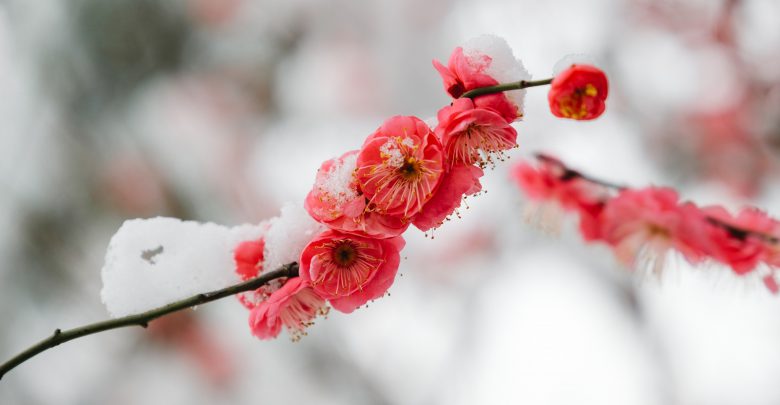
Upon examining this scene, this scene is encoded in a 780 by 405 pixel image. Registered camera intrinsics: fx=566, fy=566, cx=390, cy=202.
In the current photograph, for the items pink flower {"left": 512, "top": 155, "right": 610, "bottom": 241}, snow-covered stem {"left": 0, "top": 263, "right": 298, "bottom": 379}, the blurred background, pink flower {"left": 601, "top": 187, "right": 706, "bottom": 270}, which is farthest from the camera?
the blurred background

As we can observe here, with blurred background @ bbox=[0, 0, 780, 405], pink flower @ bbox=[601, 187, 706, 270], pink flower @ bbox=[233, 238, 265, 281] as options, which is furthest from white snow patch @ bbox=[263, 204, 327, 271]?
blurred background @ bbox=[0, 0, 780, 405]

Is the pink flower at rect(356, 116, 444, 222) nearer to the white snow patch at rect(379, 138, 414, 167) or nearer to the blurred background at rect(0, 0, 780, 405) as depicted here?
the white snow patch at rect(379, 138, 414, 167)

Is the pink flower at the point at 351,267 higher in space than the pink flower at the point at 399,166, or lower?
lower

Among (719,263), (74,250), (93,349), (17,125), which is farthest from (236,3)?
(719,263)

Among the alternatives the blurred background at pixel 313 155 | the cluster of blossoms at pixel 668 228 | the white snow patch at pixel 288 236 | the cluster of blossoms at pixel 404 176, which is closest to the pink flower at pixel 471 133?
the cluster of blossoms at pixel 404 176

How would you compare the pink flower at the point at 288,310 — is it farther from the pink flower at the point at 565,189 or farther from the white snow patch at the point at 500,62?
the pink flower at the point at 565,189

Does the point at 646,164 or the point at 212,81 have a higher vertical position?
the point at 212,81

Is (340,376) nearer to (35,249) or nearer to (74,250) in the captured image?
(74,250)
